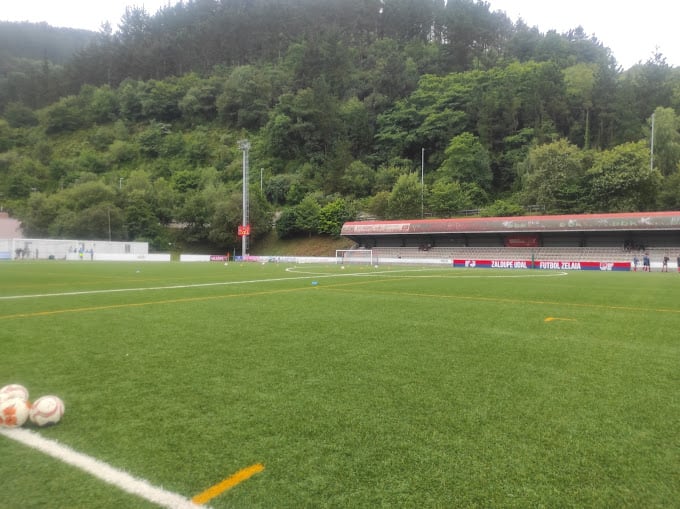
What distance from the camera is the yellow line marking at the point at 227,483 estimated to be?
2404mm

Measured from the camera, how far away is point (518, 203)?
58.3 meters

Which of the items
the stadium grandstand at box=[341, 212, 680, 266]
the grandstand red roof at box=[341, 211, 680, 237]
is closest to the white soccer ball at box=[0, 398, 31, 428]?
the stadium grandstand at box=[341, 212, 680, 266]

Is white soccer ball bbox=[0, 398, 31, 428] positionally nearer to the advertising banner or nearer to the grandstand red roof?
the advertising banner

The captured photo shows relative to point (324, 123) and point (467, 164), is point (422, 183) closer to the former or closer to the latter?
point (467, 164)

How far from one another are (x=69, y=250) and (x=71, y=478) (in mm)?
59137

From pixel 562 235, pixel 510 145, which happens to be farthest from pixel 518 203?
pixel 510 145

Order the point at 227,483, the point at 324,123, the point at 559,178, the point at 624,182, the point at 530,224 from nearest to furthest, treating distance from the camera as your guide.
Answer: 1. the point at 227,483
2. the point at 530,224
3. the point at 624,182
4. the point at 559,178
5. the point at 324,123

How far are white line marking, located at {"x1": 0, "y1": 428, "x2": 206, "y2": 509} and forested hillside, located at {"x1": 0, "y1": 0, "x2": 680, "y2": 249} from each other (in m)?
58.1

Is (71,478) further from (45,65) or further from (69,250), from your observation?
(45,65)

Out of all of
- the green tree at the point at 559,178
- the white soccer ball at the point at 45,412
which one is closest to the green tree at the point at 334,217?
the green tree at the point at 559,178

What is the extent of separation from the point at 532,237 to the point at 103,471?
50.1m

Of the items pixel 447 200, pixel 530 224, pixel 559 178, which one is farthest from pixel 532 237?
pixel 447 200

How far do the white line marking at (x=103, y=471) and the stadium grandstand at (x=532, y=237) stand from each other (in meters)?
41.4

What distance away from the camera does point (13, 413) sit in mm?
3418
